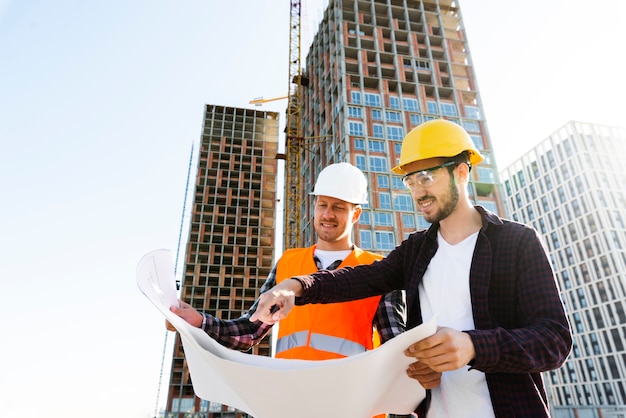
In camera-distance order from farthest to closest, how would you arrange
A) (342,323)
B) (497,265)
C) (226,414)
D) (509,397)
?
(226,414)
(342,323)
(497,265)
(509,397)

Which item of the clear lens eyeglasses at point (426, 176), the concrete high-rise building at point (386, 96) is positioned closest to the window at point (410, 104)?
the concrete high-rise building at point (386, 96)

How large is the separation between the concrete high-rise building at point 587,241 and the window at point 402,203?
1622 cm

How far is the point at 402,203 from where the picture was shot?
3156 cm

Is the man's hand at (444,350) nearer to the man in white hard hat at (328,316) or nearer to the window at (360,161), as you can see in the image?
the man in white hard hat at (328,316)

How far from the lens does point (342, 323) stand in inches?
92.5

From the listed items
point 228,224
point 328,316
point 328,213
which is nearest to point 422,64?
point 228,224

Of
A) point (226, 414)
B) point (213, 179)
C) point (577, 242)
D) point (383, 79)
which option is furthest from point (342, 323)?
point (577, 242)

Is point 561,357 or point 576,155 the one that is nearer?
point 561,357

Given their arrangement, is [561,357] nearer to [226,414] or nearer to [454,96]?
[454,96]

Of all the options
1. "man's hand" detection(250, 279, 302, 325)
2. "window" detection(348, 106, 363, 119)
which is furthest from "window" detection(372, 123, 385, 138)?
"man's hand" detection(250, 279, 302, 325)

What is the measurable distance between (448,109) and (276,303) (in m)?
37.7

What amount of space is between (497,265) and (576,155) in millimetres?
63050

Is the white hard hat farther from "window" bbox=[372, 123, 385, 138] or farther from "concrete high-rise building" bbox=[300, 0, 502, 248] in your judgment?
"window" bbox=[372, 123, 385, 138]

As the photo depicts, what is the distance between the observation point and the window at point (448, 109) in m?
35.9
